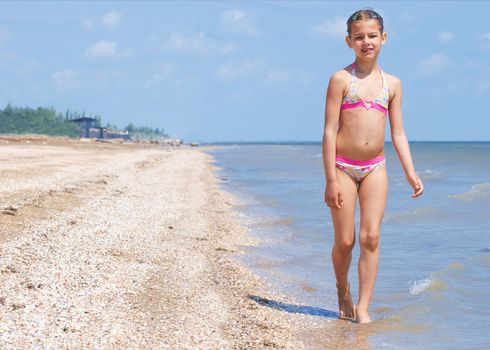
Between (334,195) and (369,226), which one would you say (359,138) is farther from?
(369,226)

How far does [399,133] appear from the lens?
5469 mm

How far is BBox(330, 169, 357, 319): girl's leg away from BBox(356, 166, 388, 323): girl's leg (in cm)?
9

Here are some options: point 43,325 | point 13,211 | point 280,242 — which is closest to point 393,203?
point 280,242

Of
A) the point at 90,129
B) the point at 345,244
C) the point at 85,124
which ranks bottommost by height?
the point at 90,129

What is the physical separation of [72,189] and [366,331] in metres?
9.70

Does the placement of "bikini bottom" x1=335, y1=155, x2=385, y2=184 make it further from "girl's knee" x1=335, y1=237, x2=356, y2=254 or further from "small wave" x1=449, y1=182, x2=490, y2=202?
"small wave" x1=449, y1=182, x2=490, y2=202

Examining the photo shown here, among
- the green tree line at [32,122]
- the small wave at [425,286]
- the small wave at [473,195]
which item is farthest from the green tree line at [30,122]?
the small wave at [425,286]

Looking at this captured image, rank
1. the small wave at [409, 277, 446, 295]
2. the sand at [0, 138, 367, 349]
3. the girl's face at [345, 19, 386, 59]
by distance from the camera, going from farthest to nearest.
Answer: the small wave at [409, 277, 446, 295] < the girl's face at [345, 19, 386, 59] < the sand at [0, 138, 367, 349]

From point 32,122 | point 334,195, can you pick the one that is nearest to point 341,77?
point 334,195

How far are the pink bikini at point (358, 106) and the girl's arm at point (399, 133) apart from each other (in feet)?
0.32

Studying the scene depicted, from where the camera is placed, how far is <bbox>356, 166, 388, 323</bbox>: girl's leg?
5.32 metres

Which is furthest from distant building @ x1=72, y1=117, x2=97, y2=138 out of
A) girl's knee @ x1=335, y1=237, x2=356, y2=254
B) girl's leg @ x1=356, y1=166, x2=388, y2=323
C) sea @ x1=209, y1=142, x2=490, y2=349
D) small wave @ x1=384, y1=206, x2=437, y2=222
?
girl's leg @ x1=356, y1=166, x2=388, y2=323

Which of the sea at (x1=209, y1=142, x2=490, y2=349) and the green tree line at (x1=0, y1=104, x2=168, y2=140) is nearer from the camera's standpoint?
the sea at (x1=209, y1=142, x2=490, y2=349)

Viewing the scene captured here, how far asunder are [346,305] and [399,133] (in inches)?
57.5
